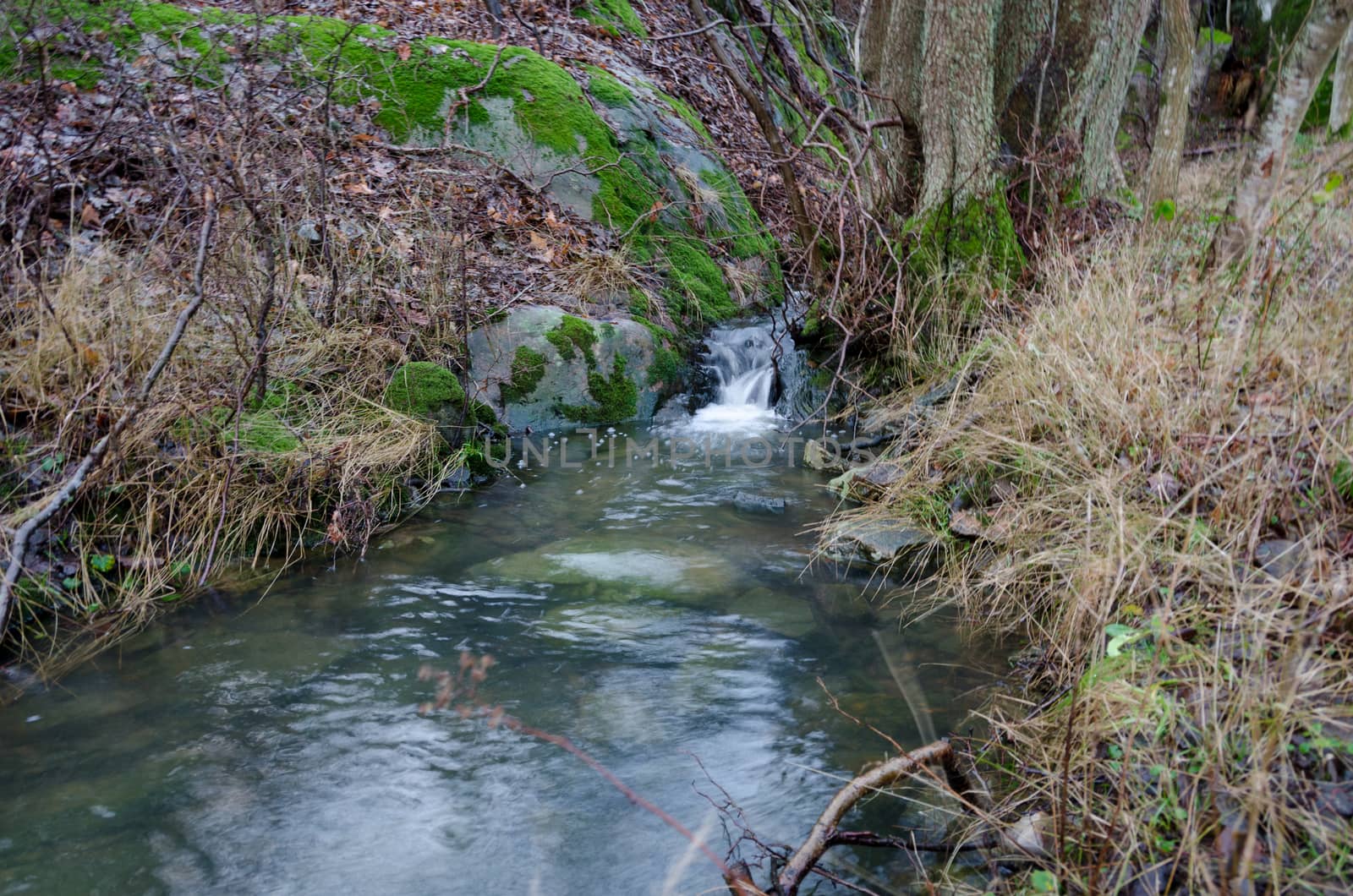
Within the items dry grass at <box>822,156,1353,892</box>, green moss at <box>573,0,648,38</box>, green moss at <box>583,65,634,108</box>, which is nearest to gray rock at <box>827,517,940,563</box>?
dry grass at <box>822,156,1353,892</box>

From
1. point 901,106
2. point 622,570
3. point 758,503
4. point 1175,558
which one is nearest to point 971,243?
point 901,106

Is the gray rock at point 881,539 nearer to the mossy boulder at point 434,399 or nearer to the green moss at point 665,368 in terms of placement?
the mossy boulder at point 434,399

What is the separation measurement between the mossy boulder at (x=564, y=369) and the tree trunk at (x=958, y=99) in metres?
2.67

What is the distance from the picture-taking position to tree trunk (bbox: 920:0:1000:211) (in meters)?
5.64

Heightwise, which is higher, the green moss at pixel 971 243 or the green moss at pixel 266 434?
the green moss at pixel 971 243

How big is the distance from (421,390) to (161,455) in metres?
1.73

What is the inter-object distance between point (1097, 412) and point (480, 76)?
7.30 metres

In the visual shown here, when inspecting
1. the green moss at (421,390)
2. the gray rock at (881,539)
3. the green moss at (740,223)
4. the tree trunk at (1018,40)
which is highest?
the tree trunk at (1018,40)

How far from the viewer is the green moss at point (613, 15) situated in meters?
11.4

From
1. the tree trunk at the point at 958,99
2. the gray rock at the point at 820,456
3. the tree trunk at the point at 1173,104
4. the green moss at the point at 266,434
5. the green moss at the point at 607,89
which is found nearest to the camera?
the green moss at the point at 266,434

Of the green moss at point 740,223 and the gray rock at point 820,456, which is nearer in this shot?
the gray rock at point 820,456

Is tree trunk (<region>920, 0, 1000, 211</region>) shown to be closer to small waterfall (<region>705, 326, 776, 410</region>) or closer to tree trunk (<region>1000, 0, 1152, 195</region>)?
tree trunk (<region>1000, 0, 1152, 195</region>)

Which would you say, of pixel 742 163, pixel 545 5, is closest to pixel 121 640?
pixel 742 163

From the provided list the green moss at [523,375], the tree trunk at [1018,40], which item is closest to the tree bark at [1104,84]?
the tree trunk at [1018,40]
